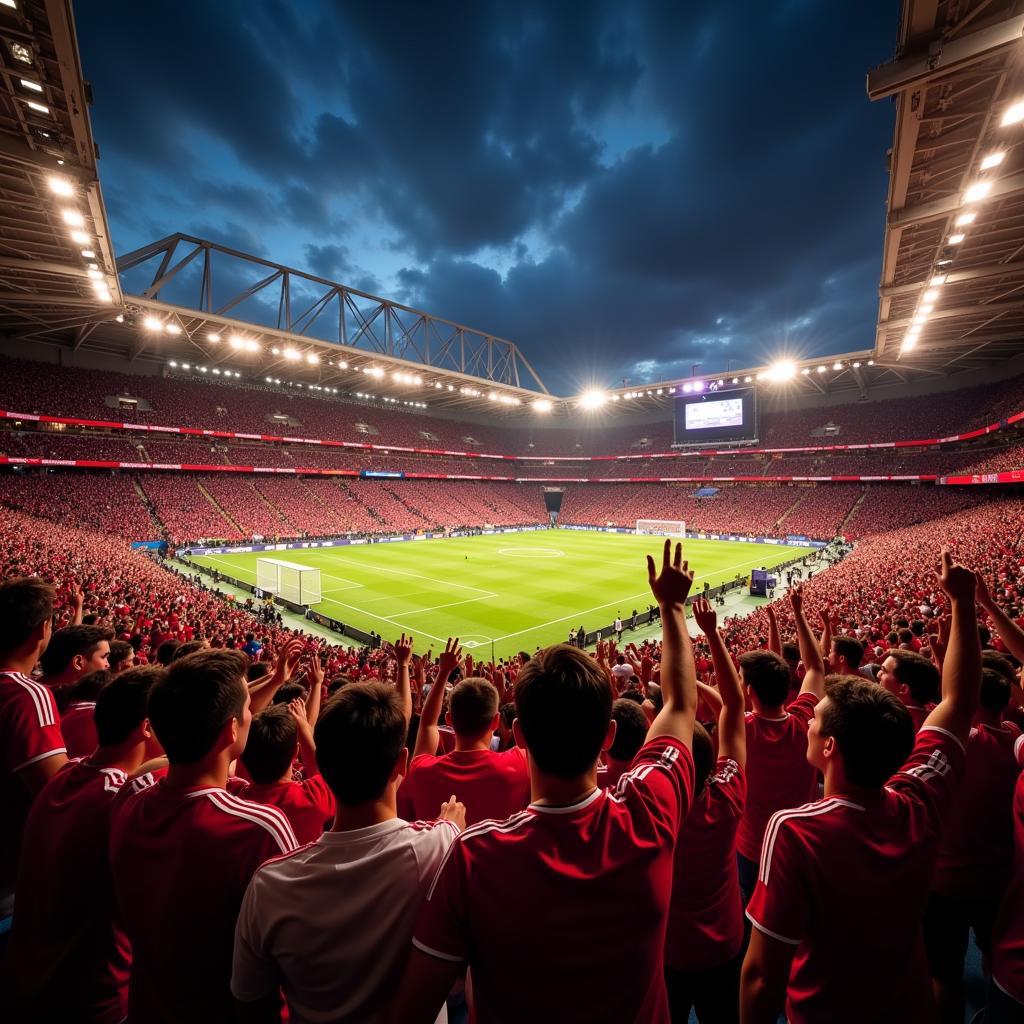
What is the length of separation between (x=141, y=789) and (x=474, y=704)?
193 cm

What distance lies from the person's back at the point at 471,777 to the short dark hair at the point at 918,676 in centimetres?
306

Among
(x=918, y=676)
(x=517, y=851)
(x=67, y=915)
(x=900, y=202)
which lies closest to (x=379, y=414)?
(x=900, y=202)

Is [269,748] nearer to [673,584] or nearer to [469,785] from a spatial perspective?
[469,785]

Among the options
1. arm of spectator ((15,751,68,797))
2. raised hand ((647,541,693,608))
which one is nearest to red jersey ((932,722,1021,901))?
raised hand ((647,541,693,608))

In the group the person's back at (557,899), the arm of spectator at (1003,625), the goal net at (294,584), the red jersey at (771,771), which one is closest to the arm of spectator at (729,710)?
the red jersey at (771,771)

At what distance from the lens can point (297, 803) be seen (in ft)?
9.41

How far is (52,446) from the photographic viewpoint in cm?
3956

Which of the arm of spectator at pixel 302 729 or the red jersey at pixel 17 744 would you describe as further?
the arm of spectator at pixel 302 729

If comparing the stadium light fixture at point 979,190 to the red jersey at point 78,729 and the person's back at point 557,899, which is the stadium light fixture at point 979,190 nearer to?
the person's back at point 557,899

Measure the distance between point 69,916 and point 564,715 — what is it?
261cm

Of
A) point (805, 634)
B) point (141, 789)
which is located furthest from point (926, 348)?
point (141, 789)

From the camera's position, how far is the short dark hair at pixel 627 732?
10.4ft

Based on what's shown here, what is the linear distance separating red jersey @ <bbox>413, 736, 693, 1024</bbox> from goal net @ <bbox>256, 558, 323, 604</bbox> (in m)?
24.2

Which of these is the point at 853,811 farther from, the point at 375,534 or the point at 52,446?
the point at 52,446
